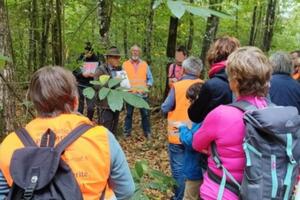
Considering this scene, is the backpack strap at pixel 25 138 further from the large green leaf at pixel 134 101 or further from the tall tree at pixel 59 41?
the tall tree at pixel 59 41

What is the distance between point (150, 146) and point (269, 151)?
18.9 feet

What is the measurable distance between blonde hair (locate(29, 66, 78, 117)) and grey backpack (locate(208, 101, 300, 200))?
3.31ft

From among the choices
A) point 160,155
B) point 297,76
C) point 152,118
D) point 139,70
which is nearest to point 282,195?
point 297,76

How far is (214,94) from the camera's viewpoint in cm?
334

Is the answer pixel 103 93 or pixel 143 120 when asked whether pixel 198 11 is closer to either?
pixel 103 93

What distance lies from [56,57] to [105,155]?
193cm

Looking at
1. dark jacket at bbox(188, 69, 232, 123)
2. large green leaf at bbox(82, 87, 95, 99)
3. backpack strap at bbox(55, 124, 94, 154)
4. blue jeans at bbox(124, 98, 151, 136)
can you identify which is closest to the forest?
blue jeans at bbox(124, 98, 151, 136)

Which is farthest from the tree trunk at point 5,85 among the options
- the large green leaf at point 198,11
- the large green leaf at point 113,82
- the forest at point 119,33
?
the large green leaf at point 198,11

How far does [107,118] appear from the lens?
679 cm

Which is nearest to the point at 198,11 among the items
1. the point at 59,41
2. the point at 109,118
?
the point at 59,41

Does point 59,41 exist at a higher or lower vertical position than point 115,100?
higher

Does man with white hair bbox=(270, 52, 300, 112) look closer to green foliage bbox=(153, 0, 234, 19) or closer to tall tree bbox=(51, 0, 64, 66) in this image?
tall tree bbox=(51, 0, 64, 66)

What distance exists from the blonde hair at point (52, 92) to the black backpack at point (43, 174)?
7.2 inches

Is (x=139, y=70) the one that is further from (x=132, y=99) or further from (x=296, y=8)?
(x=296, y=8)
